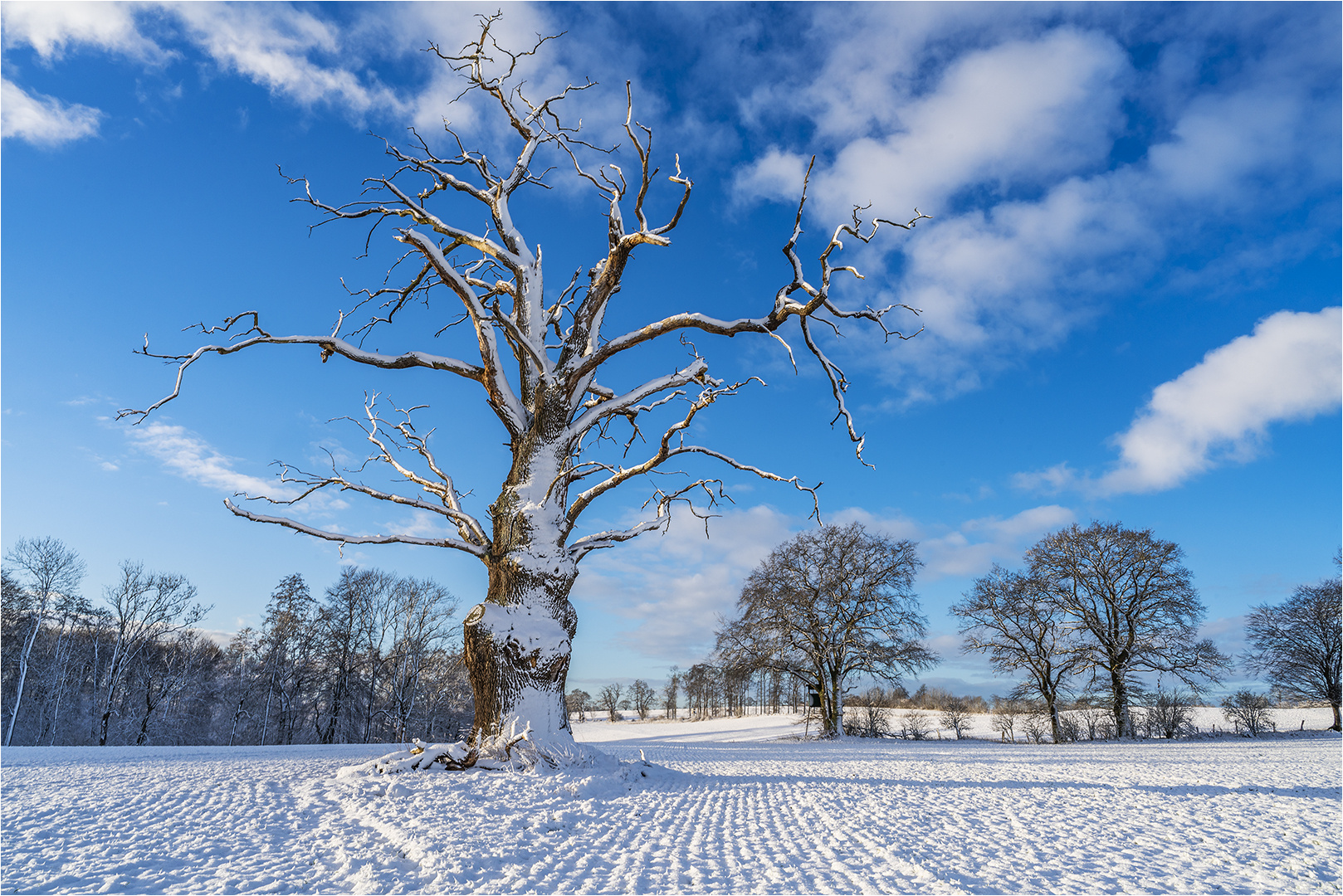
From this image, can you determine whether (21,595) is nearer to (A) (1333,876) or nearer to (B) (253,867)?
(B) (253,867)

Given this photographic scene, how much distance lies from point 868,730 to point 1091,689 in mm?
9383

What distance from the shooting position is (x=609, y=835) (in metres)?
3.81

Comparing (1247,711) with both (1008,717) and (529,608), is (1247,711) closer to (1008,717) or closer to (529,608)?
(1008,717)

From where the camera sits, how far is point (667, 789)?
589 cm

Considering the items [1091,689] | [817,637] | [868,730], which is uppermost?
[817,637]

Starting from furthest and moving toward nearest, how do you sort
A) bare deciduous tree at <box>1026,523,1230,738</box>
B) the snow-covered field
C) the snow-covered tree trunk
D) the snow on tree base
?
bare deciduous tree at <box>1026,523,1230,738</box> < the snow-covered tree trunk < the snow on tree base < the snow-covered field

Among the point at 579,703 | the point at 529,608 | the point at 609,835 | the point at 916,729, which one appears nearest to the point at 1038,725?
the point at 916,729

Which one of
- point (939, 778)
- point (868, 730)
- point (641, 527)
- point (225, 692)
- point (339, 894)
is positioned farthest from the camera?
point (225, 692)

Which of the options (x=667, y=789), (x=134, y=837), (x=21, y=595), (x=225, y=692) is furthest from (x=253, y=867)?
(x=225, y=692)

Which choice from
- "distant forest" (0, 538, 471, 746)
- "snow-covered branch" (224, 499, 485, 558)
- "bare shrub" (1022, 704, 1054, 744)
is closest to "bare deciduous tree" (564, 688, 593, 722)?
"distant forest" (0, 538, 471, 746)

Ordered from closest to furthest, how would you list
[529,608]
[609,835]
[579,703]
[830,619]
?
[609,835], [529,608], [830,619], [579,703]

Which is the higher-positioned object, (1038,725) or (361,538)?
(361,538)

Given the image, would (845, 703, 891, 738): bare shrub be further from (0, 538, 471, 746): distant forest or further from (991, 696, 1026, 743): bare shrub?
(0, 538, 471, 746): distant forest

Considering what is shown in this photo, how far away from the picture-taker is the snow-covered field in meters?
2.76
